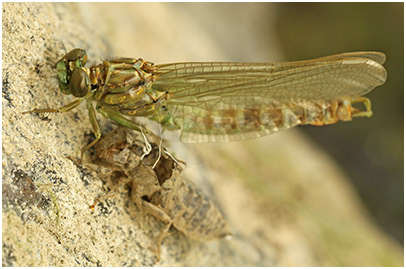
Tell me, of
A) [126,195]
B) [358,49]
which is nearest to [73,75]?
[126,195]

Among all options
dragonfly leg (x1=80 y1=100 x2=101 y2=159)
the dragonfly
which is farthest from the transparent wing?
dragonfly leg (x1=80 y1=100 x2=101 y2=159)

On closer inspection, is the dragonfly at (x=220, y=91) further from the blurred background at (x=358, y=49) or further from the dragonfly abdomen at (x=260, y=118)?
the blurred background at (x=358, y=49)

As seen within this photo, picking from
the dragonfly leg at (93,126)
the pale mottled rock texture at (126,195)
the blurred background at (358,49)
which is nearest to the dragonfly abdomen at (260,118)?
the pale mottled rock texture at (126,195)

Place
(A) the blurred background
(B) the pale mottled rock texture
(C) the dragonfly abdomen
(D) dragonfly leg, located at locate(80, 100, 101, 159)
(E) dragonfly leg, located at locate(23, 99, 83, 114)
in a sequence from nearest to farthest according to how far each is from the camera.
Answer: (B) the pale mottled rock texture → (E) dragonfly leg, located at locate(23, 99, 83, 114) → (D) dragonfly leg, located at locate(80, 100, 101, 159) → (C) the dragonfly abdomen → (A) the blurred background

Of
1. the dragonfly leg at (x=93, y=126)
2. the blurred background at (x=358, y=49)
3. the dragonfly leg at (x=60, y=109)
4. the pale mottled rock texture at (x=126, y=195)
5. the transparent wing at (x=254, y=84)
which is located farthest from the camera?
the blurred background at (x=358, y=49)

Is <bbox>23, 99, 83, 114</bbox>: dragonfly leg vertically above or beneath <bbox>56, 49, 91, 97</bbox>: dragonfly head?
beneath

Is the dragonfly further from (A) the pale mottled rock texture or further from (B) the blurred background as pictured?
(B) the blurred background

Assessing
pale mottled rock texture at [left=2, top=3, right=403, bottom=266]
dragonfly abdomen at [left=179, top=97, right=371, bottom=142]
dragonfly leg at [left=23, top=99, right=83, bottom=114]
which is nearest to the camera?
pale mottled rock texture at [left=2, top=3, right=403, bottom=266]

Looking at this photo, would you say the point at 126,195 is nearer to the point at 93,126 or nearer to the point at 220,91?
the point at 93,126
